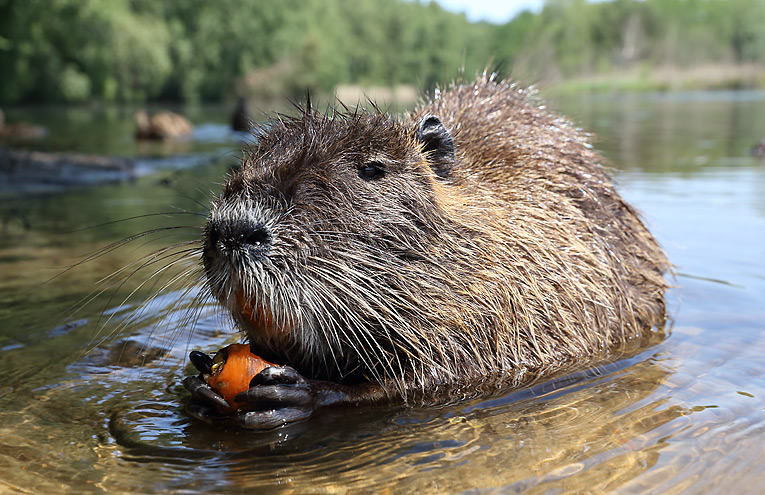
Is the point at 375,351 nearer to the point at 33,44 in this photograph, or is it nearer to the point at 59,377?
the point at 59,377

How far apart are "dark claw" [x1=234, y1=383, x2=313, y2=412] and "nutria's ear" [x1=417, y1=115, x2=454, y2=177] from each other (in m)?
1.06

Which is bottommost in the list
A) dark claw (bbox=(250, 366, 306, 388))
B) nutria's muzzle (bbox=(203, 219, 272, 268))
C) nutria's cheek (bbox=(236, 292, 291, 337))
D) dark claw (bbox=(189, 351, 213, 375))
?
dark claw (bbox=(250, 366, 306, 388))

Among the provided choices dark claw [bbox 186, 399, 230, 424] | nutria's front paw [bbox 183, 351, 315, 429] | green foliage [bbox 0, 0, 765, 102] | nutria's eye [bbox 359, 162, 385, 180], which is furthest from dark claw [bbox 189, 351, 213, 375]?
green foliage [bbox 0, 0, 765, 102]

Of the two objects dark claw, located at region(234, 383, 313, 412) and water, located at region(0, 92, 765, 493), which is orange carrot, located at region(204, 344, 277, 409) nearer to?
dark claw, located at region(234, 383, 313, 412)

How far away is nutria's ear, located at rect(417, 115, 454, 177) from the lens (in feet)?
10.4

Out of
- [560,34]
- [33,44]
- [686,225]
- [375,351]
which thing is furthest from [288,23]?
[560,34]

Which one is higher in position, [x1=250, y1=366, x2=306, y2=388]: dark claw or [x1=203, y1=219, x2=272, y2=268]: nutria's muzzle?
[x1=203, y1=219, x2=272, y2=268]: nutria's muzzle

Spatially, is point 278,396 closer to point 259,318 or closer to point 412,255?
point 259,318

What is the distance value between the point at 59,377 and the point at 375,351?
146 cm

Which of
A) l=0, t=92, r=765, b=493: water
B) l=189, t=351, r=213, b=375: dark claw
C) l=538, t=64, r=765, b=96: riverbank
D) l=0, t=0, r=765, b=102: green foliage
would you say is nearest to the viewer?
l=0, t=92, r=765, b=493: water

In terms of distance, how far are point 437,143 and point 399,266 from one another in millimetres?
615

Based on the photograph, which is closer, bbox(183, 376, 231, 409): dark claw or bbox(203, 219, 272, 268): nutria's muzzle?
bbox(203, 219, 272, 268): nutria's muzzle

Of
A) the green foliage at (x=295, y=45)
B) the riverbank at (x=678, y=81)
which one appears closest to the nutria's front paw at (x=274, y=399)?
the green foliage at (x=295, y=45)

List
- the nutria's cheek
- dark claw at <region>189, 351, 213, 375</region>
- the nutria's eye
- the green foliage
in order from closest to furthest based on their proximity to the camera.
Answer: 1. the nutria's cheek
2. dark claw at <region>189, 351, 213, 375</region>
3. the nutria's eye
4. the green foliage
